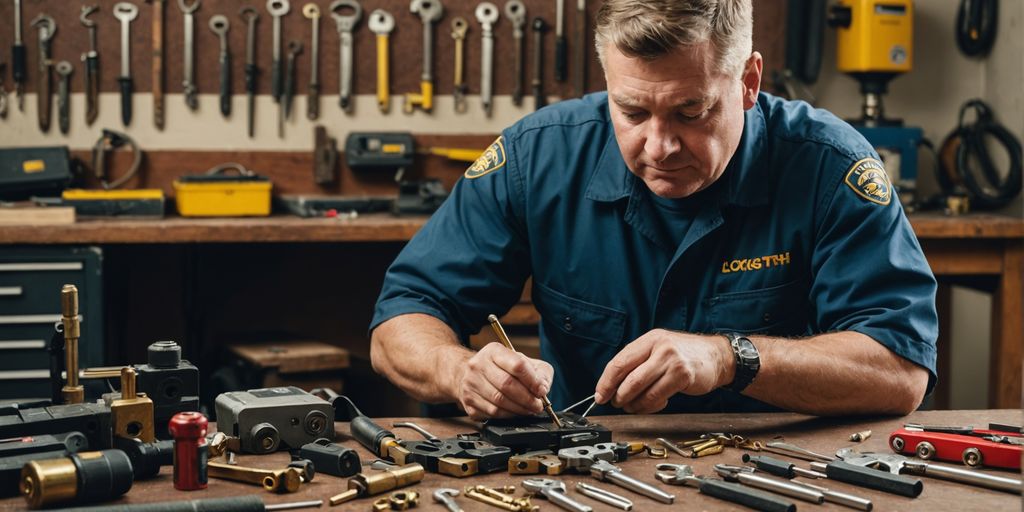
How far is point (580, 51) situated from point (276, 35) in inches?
39.9

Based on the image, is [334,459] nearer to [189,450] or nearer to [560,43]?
[189,450]

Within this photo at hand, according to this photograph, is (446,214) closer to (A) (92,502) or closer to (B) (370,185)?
(A) (92,502)

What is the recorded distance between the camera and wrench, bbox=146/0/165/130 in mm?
3609

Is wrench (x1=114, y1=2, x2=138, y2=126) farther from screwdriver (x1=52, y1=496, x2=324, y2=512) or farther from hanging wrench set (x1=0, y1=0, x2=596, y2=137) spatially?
screwdriver (x1=52, y1=496, x2=324, y2=512)

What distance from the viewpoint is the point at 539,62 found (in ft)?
12.4

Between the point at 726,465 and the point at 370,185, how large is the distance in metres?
2.60

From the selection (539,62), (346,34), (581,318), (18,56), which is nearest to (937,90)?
(539,62)

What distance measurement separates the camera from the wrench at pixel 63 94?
358 centimetres

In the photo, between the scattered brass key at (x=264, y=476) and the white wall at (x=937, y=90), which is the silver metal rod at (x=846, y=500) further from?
the white wall at (x=937, y=90)

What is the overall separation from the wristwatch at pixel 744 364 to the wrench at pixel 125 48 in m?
2.60

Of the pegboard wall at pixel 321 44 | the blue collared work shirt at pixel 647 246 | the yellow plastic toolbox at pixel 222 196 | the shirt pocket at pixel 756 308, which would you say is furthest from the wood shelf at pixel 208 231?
the shirt pocket at pixel 756 308

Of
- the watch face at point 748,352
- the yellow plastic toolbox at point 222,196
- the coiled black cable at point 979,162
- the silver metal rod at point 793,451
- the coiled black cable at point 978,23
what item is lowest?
the silver metal rod at point 793,451

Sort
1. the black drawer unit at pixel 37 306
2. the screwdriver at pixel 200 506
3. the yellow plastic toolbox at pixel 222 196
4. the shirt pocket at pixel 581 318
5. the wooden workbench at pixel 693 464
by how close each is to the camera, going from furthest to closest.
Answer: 1. the yellow plastic toolbox at pixel 222 196
2. the black drawer unit at pixel 37 306
3. the shirt pocket at pixel 581 318
4. the wooden workbench at pixel 693 464
5. the screwdriver at pixel 200 506

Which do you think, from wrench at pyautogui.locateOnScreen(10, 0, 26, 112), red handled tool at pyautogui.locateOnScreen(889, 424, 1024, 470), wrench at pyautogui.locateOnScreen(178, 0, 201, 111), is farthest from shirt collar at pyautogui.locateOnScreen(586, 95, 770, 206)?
wrench at pyautogui.locateOnScreen(10, 0, 26, 112)
